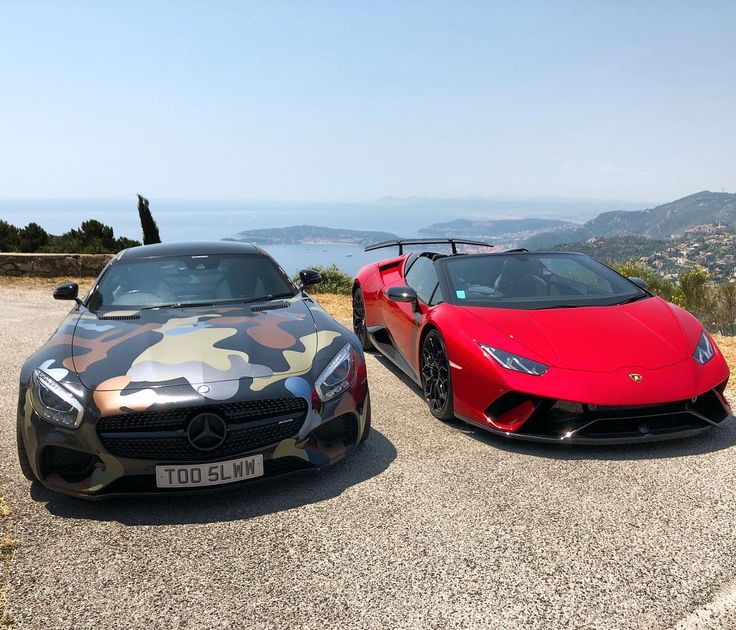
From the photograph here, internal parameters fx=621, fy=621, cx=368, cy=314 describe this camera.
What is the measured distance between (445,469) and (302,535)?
1137 millimetres

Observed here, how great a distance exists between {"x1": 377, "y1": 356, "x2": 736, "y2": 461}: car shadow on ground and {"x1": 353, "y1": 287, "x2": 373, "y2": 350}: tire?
113 inches

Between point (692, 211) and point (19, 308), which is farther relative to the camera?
point (692, 211)

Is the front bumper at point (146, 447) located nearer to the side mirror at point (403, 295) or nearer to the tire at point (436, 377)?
the tire at point (436, 377)

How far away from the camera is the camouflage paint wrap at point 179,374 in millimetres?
3139

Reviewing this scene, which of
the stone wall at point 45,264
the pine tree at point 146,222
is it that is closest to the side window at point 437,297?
the stone wall at point 45,264

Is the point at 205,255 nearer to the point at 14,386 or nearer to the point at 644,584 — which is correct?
the point at 14,386

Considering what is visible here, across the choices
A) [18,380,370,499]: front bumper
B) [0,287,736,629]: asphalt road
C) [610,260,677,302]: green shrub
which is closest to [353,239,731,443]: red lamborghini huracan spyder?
[0,287,736,629]: asphalt road

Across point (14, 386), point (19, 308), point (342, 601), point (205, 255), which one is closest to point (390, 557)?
point (342, 601)

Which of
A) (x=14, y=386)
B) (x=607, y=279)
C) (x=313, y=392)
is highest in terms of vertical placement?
(x=607, y=279)

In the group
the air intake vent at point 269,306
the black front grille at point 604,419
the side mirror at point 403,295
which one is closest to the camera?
the black front grille at point 604,419

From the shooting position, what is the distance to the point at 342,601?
2.50m

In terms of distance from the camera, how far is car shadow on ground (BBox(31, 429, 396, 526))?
10.7 feet

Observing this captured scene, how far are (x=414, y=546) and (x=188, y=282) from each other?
292 cm

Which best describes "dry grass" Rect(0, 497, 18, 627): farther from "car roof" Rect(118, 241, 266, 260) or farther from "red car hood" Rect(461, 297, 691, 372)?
"red car hood" Rect(461, 297, 691, 372)
